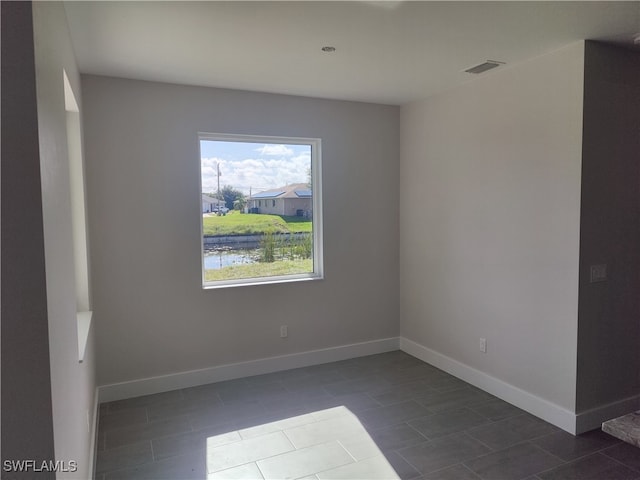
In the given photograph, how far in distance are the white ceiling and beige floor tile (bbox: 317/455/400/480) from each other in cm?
256

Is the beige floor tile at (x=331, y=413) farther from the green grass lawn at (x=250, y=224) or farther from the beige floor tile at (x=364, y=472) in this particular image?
the green grass lawn at (x=250, y=224)

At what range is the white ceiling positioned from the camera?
Answer: 223cm

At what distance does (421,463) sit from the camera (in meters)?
2.58

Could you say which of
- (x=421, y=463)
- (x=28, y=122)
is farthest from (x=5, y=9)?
(x=421, y=463)

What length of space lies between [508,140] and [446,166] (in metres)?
0.71

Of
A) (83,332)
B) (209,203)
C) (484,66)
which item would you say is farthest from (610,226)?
(83,332)

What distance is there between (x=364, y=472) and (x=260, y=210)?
2.42 m

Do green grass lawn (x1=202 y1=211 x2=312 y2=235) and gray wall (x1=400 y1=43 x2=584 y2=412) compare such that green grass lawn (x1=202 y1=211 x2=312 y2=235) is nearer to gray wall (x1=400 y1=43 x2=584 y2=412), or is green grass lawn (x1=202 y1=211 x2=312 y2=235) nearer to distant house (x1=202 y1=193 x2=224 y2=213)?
distant house (x1=202 y1=193 x2=224 y2=213)

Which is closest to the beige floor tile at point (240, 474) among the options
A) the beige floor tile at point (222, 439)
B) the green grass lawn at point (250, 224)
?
the beige floor tile at point (222, 439)

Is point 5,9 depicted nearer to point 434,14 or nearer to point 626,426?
point 434,14

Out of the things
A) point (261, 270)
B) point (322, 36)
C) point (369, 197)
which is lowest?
point (261, 270)

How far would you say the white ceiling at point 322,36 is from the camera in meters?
2.23

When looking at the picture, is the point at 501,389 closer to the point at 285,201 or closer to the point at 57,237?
the point at 285,201

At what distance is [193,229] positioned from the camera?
12.2 ft
